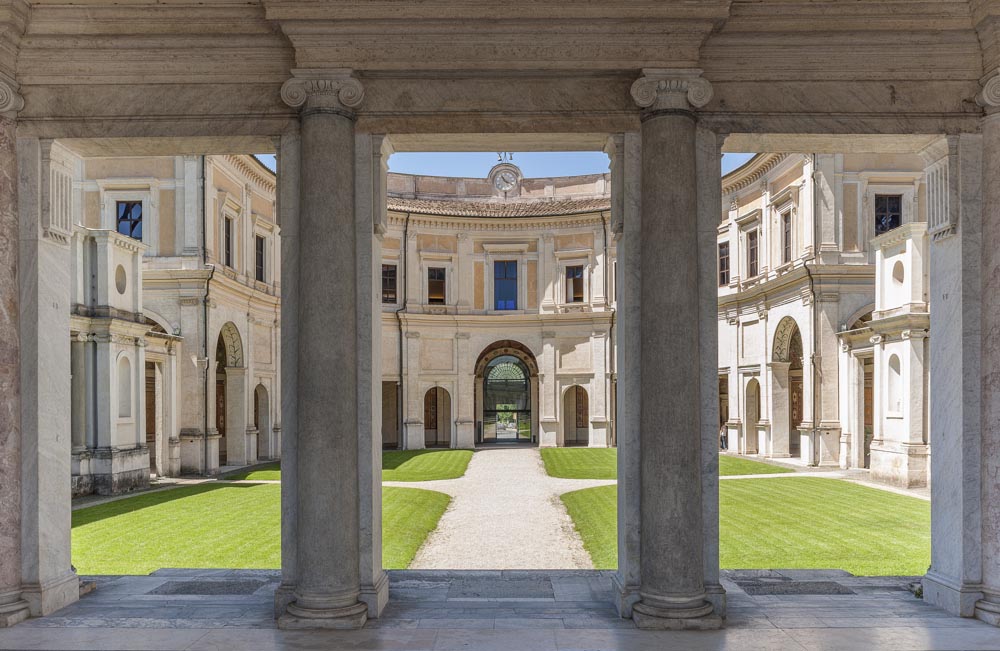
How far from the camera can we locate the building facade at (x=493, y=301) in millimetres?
33344

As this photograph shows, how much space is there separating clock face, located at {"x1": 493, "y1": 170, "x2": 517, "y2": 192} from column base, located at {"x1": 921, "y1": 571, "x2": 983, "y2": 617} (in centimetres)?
3100

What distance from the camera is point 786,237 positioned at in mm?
26062

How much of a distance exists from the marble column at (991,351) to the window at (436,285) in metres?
28.9

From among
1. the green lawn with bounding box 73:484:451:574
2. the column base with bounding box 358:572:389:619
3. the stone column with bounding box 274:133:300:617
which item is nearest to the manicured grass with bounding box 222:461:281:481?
the green lawn with bounding box 73:484:451:574

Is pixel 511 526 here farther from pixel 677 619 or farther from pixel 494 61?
pixel 494 61

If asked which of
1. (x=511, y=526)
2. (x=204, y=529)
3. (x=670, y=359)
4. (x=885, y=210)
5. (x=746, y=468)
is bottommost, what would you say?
(x=746, y=468)

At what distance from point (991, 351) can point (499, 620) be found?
4654mm

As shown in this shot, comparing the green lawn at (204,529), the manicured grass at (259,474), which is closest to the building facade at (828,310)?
the green lawn at (204,529)

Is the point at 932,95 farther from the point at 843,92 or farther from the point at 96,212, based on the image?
the point at 96,212

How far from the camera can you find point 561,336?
34000mm

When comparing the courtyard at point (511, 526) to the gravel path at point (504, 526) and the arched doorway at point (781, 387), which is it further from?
the arched doorway at point (781, 387)

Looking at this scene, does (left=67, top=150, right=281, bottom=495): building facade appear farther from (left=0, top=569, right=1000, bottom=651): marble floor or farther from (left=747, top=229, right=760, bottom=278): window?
(left=747, top=229, right=760, bottom=278): window

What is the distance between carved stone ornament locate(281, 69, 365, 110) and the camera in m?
6.07

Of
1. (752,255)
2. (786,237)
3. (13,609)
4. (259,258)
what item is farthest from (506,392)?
(13,609)
